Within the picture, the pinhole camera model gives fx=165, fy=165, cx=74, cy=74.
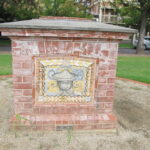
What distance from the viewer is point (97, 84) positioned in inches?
111

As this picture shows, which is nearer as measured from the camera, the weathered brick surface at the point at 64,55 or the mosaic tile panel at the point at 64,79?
the weathered brick surface at the point at 64,55

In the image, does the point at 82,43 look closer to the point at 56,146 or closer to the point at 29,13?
the point at 56,146

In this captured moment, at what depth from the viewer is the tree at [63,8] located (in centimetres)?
1755

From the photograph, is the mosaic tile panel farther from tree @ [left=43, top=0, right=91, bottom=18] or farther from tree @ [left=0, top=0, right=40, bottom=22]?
tree @ [left=0, top=0, right=40, bottom=22]

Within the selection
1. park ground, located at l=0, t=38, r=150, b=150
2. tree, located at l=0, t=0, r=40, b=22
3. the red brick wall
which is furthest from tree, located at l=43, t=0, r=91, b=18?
the red brick wall

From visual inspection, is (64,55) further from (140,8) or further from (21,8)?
(21,8)

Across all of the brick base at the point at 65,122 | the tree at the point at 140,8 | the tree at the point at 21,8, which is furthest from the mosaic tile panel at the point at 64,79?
the tree at the point at 21,8

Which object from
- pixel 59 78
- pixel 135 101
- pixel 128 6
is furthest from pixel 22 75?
pixel 128 6

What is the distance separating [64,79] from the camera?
270 centimetres

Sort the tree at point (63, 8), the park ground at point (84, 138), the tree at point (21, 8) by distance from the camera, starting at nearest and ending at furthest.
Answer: the park ground at point (84, 138), the tree at point (63, 8), the tree at point (21, 8)

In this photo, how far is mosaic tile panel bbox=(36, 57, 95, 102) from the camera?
2.63 m

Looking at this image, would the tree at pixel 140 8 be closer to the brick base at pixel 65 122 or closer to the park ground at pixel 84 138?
the park ground at pixel 84 138

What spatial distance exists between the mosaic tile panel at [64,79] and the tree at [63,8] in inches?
641

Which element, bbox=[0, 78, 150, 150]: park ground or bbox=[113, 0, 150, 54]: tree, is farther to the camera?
bbox=[113, 0, 150, 54]: tree
